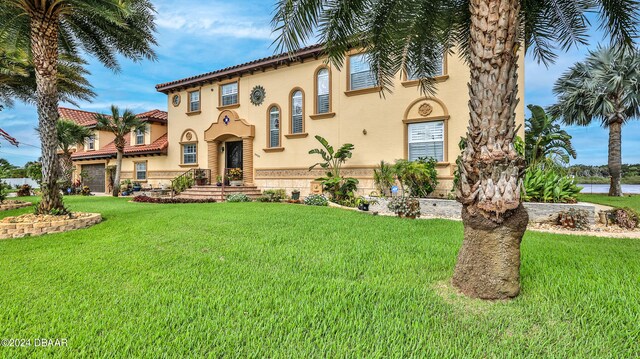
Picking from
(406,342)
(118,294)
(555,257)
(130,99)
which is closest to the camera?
(406,342)

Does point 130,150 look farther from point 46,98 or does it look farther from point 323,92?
point 323,92

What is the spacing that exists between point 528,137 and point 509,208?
1139 centimetres

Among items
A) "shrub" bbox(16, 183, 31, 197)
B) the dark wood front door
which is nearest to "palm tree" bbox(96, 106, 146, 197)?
the dark wood front door

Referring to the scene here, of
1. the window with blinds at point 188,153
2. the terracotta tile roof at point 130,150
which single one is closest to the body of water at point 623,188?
the window with blinds at point 188,153

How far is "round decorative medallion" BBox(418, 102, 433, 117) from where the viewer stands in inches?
534

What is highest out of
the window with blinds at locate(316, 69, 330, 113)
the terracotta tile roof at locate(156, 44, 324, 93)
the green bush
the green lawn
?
the terracotta tile roof at locate(156, 44, 324, 93)

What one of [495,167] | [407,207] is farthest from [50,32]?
[407,207]

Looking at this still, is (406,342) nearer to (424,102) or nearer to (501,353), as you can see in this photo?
(501,353)

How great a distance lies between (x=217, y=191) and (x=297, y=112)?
6453 mm

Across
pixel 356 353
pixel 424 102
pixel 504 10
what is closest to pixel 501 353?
pixel 356 353

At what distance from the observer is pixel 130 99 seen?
2280 centimetres

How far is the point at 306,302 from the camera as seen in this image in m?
3.53

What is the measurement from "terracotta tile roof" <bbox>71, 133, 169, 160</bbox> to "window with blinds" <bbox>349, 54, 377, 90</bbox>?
1447cm

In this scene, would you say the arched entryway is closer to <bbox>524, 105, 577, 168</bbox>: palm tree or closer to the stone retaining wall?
the stone retaining wall
